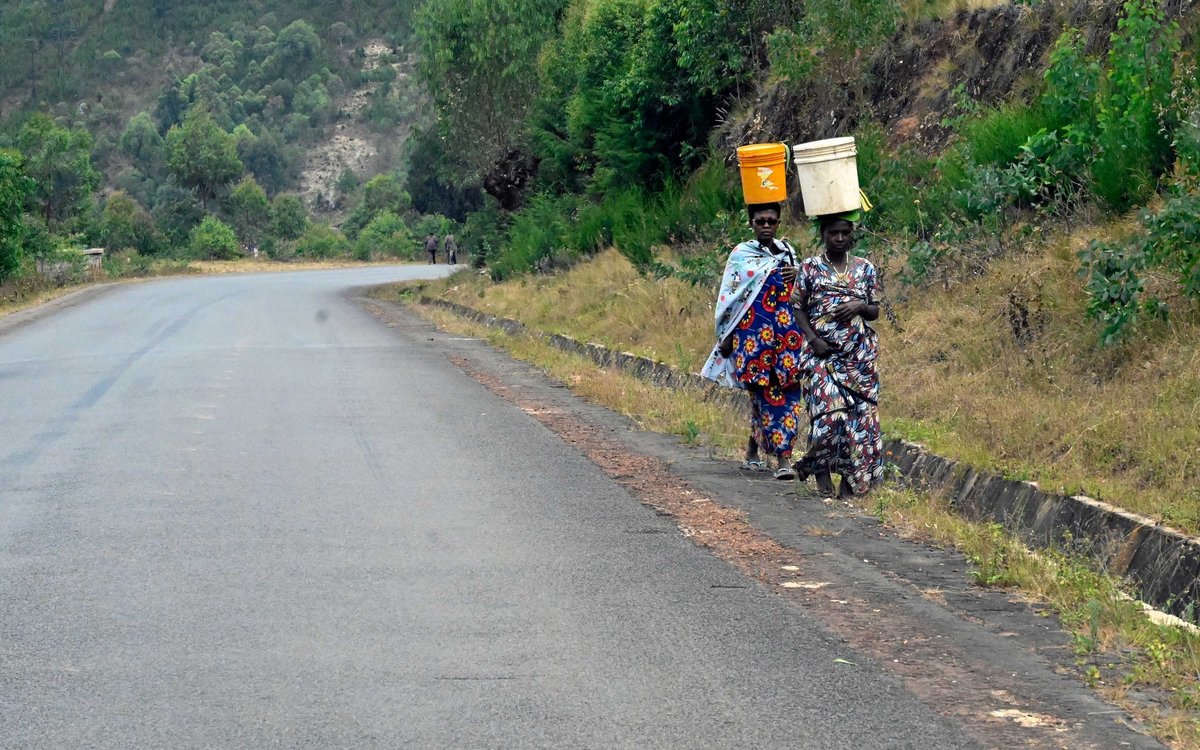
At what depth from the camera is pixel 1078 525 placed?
774cm

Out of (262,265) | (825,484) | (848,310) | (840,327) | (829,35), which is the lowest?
(262,265)

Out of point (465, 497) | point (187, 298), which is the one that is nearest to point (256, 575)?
point (465, 497)

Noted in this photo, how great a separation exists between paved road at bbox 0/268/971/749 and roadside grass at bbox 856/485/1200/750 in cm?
77

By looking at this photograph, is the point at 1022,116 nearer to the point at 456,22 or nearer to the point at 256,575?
the point at 256,575

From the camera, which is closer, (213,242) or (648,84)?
(648,84)

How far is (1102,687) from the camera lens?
5.51 metres

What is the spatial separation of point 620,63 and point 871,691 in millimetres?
25390

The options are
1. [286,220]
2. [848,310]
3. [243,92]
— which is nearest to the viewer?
[848,310]

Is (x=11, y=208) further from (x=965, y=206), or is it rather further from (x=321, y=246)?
(x=321, y=246)

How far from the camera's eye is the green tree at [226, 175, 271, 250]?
9394 centimetres

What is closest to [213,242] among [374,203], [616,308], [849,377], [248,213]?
[248,213]

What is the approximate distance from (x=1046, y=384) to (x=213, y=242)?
75.8 metres

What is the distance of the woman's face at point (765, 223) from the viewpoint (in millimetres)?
10273

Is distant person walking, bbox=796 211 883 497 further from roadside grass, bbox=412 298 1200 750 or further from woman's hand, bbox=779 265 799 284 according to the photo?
woman's hand, bbox=779 265 799 284
